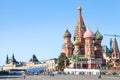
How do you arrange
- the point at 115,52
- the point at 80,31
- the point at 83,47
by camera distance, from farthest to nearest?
the point at 80,31, the point at 83,47, the point at 115,52

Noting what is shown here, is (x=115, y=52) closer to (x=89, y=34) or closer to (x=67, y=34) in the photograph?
(x=89, y=34)

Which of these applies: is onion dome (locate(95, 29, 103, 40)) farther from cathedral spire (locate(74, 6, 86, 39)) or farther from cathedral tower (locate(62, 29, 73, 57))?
cathedral tower (locate(62, 29, 73, 57))

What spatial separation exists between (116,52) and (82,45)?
1516 centimetres

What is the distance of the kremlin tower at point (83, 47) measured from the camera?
161250mm

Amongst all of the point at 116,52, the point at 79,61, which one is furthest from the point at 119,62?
the point at 79,61

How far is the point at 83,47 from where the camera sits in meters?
173

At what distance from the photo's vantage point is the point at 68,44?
176000 mm

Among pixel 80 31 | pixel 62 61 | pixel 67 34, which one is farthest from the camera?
pixel 67 34

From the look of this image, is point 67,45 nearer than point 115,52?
No

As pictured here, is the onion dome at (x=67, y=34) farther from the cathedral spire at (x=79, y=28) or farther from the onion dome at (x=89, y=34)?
the onion dome at (x=89, y=34)

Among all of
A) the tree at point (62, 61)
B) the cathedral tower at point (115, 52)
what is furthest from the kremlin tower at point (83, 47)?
the cathedral tower at point (115, 52)

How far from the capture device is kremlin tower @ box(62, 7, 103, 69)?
16125 cm

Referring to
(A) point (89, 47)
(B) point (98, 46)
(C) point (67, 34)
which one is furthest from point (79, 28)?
(A) point (89, 47)

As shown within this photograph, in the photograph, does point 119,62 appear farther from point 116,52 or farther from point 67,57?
point 67,57
